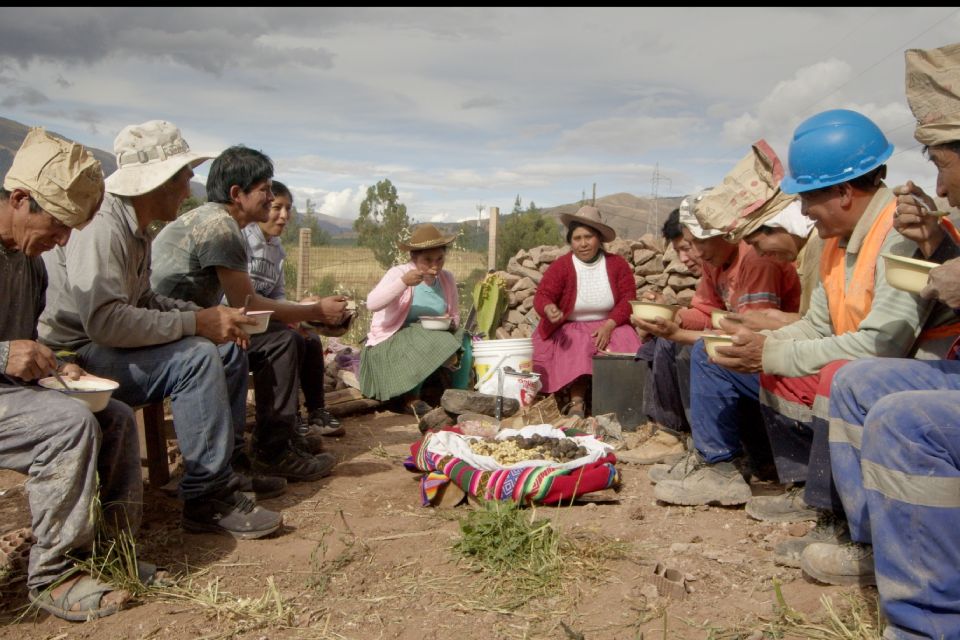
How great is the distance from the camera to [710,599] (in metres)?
2.77

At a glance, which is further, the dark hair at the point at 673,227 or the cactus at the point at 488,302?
the cactus at the point at 488,302

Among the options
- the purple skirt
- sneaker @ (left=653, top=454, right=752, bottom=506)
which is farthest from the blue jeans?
the purple skirt

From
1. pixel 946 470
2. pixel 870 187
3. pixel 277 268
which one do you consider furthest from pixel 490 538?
pixel 277 268

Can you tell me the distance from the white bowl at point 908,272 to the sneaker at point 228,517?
2.73m

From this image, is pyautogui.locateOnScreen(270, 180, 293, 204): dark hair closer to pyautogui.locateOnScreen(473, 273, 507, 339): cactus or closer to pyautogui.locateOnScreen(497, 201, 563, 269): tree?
pyautogui.locateOnScreen(473, 273, 507, 339): cactus

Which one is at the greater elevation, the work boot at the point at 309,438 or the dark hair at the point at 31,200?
the dark hair at the point at 31,200

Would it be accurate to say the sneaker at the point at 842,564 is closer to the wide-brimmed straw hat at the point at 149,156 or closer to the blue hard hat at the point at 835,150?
the blue hard hat at the point at 835,150

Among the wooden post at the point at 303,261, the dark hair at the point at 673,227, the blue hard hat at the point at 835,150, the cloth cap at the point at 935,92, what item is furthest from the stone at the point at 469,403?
the wooden post at the point at 303,261

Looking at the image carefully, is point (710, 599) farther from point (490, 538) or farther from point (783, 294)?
point (783, 294)

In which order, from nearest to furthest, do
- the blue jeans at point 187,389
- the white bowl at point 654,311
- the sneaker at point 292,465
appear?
the blue jeans at point 187,389
the white bowl at point 654,311
the sneaker at point 292,465

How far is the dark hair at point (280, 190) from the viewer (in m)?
5.46

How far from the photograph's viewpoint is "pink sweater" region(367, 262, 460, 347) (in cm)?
609

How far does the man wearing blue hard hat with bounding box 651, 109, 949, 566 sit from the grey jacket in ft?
8.09

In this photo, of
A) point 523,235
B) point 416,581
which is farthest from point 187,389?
point 523,235
